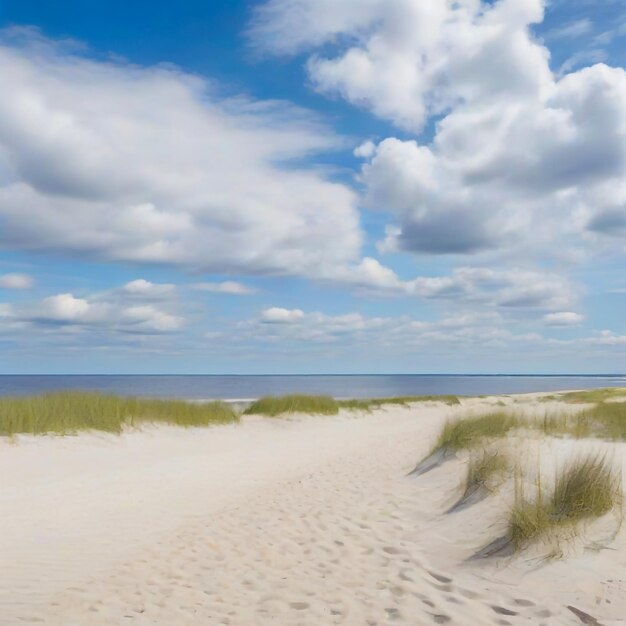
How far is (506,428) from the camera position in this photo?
12125 mm

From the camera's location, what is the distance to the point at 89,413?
15914 mm

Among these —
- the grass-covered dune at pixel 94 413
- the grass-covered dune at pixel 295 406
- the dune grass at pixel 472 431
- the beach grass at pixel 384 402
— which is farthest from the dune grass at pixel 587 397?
the dune grass at pixel 472 431

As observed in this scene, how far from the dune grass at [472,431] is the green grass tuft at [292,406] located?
12.5m

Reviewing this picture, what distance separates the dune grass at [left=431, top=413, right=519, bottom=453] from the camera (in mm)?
10867

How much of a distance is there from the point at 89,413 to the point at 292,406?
10.6 m

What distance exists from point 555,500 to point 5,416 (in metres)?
12.4

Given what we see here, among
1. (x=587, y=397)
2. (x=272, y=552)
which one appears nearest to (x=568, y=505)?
(x=272, y=552)

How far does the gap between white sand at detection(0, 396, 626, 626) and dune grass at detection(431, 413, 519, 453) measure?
0.67 m

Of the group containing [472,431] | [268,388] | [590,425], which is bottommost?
[268,388]

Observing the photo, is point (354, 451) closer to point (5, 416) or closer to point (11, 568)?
point (5, 416)

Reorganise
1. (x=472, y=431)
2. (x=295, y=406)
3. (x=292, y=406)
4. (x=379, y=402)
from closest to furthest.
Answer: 1. (x=472, y=431)
2. (x=292, y=406)
3. (x=295, y=406)
4. (x=379, y=402)

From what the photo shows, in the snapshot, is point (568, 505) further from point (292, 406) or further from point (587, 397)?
point (587, 397)

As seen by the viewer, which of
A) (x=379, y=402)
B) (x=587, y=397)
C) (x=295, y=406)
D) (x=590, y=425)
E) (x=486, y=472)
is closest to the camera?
(x=486, y=472)

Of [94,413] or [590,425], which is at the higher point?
[94,413]
